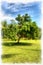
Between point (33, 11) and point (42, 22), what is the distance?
11cm

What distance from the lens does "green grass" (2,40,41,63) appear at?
1172mm

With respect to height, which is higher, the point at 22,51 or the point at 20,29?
the point at 20,29

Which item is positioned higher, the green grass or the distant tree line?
the distant tree line

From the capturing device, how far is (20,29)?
120 cm

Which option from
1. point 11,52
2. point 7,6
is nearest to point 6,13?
point 7,6

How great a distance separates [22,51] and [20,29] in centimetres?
17

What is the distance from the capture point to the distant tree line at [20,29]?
3.92 ft

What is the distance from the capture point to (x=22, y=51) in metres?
1.18

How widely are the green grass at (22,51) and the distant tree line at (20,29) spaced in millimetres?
46

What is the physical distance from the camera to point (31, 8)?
46.6 inches

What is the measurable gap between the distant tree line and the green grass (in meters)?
0.05

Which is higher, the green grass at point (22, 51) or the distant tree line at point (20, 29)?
the distant tree line at point (20, 29)

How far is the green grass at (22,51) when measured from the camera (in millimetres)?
1172

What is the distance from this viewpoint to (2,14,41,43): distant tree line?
119 centimetres
